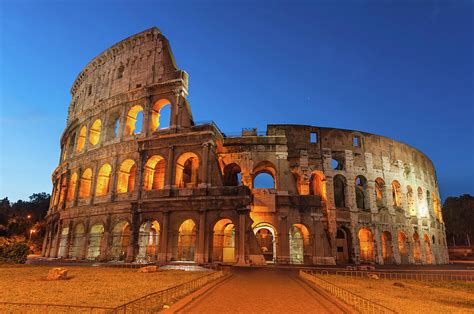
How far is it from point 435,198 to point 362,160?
14.8 metres

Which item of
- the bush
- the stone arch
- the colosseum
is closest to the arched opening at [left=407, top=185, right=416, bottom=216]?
the colosseum

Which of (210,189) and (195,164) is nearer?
(210,189)

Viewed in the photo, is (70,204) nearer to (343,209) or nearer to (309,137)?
(309,137)

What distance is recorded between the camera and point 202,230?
2198 centimetres

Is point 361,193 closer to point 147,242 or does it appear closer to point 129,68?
point 147,242

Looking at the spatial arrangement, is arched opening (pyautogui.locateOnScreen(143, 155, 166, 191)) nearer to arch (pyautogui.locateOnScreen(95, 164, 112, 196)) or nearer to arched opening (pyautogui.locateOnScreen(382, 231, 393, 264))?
arch (pyautogui.locateOnScreen(95, 164, 112, 196))

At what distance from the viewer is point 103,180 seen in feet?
90.9

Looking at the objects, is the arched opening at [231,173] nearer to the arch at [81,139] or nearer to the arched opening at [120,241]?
the arched opening at [120,241]

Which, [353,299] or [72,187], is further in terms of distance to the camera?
[72,187]

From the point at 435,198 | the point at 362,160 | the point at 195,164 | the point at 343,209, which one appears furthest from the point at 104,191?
the point at 435,198

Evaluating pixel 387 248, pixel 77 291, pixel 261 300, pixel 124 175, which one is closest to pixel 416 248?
pixel 387 248

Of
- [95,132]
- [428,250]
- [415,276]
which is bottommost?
[415,276]

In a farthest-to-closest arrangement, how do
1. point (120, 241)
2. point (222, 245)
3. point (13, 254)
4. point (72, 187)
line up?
point (72, 187), point (120, 241), point (222, 245), point (13, 254)

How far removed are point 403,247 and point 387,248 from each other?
245cm
